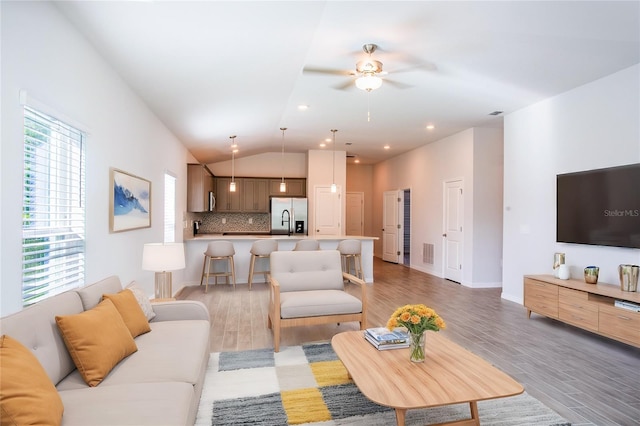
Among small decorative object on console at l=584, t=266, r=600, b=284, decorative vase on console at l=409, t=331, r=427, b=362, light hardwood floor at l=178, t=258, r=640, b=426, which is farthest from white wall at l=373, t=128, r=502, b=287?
decorative vase on console at l=409, t=331, r=427, b=362

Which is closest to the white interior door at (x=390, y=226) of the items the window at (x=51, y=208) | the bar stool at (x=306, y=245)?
the bar stool at (x=306, y=245)

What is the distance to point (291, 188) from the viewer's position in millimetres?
9258

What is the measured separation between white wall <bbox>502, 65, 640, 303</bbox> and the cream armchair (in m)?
2.88

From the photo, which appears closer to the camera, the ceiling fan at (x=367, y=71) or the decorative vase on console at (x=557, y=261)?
the ceiling fan at (x=367, y=71)

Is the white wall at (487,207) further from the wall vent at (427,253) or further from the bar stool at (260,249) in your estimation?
the bar stool at (260,249)

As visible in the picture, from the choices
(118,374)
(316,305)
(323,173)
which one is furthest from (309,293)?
(323,173)

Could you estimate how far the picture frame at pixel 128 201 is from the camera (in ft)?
10.5

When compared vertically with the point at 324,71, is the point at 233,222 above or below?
below

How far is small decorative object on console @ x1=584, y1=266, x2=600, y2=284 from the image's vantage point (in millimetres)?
3969

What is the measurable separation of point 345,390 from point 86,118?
9.35 feet

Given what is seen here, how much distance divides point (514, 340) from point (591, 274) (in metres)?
→ 1.20

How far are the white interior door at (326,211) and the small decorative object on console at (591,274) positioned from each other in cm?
555

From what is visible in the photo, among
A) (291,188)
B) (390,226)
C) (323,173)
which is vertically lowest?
(390,226)

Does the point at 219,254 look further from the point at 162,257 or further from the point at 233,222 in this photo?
the point at 233,222
